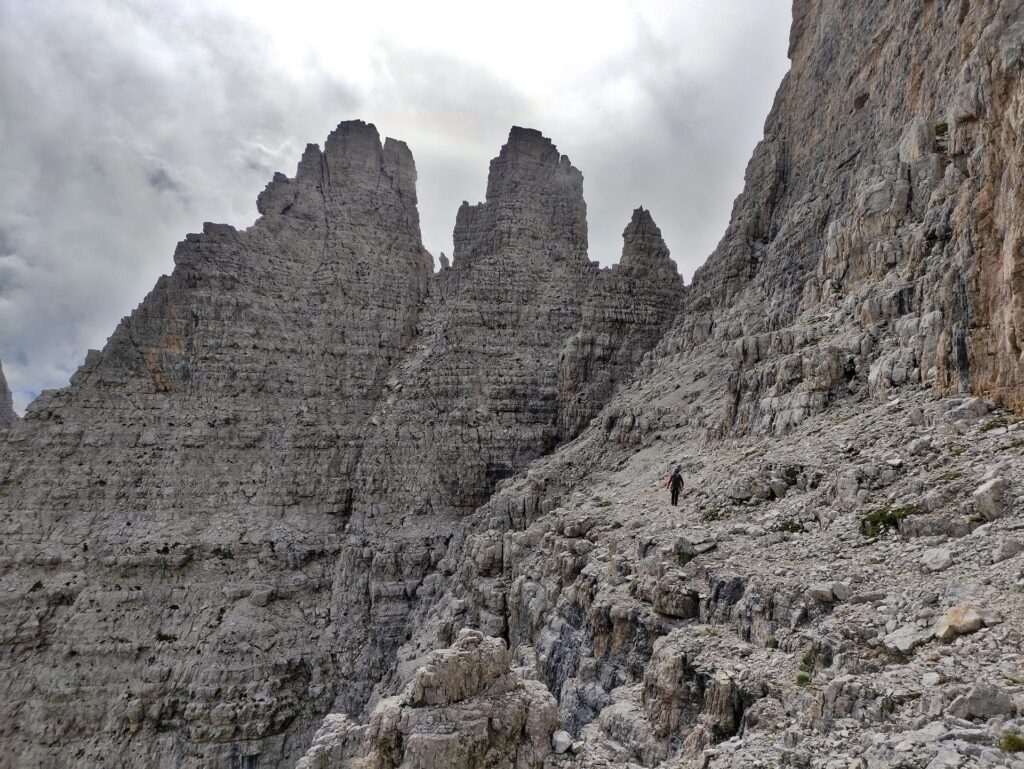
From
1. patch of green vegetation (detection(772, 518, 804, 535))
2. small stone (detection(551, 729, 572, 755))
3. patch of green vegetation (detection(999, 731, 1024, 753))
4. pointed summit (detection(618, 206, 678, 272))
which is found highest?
pointed summit (detection(618, 206, 678, 272))

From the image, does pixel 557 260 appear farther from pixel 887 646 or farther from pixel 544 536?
pixel 887 646

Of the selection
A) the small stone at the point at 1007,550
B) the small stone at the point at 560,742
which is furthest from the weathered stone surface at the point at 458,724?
the small stone at the point at 1007,550

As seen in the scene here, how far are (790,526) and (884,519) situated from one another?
3.19 m

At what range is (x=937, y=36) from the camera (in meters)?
32.9

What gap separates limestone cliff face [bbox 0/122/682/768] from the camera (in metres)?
46.5

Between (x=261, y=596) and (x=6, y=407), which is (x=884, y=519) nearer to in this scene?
(x=261, y=596)

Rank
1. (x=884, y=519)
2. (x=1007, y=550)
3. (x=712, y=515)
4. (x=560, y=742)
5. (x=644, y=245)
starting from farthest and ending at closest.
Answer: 1. (x=644, y=245)
2. (x=712, y=515)
3. (x=884, y=519)
4. (x=560, y=742)
5. (x=1007, y=550)

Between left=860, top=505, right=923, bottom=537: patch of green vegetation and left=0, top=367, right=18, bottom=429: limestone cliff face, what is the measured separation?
101126 mm

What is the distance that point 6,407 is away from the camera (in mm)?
86625

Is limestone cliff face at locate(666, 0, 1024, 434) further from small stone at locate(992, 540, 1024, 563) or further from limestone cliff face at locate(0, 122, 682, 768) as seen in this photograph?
limestone cliff face at locate(0, 122, 682, 768)

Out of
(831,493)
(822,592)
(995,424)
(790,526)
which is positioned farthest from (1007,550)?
(790,526)

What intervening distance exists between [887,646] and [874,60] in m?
44.0

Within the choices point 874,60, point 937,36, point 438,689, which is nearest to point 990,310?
point 438,689

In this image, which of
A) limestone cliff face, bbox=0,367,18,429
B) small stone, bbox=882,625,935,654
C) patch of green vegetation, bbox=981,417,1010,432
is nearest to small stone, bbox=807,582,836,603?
small stone, bbox=882,625,935,654
